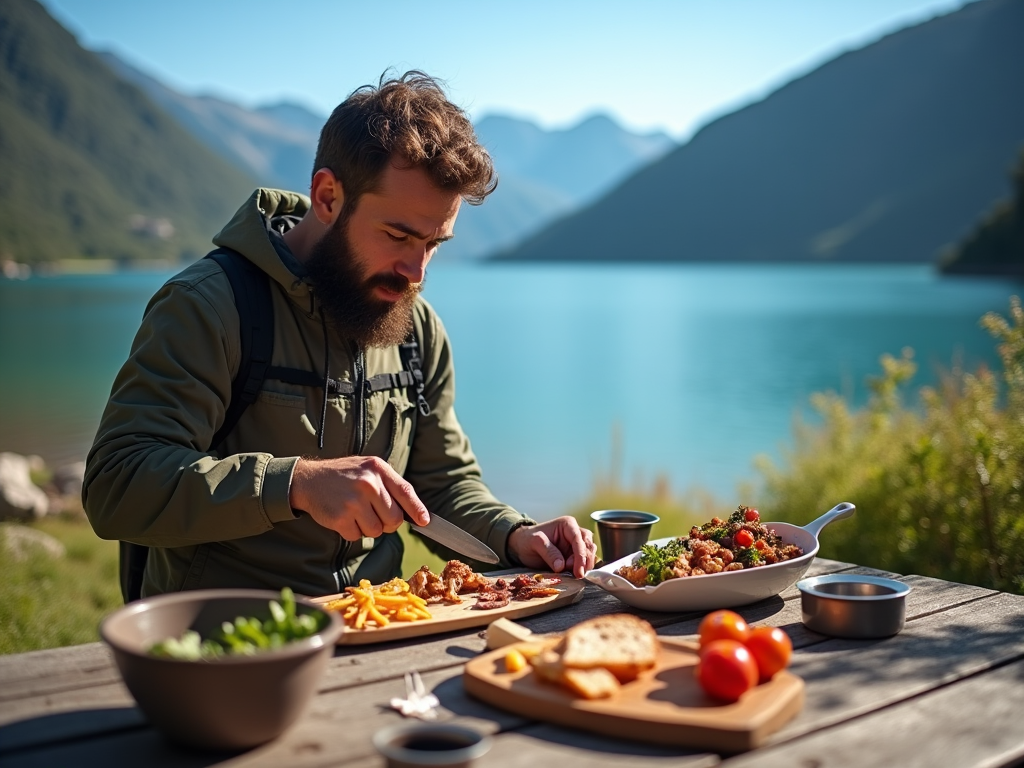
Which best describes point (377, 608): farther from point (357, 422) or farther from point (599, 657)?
point (357, 422)

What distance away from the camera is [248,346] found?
2.82 m

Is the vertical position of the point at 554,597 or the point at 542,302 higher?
the point at 542,302

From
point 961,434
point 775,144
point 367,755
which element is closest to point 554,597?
point 367,755

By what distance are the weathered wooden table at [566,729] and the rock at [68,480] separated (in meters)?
10.5

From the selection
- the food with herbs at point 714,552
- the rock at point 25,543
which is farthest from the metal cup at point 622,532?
the rock at point 25,543

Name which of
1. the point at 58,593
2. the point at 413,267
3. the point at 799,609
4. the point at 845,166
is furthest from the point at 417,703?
the point at 845,166

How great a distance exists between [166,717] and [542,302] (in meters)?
56.0

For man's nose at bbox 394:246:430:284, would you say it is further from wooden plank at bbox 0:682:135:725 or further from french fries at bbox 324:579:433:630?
wooden plank at bbox 0:682:135:725

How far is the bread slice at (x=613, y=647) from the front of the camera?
1783mm

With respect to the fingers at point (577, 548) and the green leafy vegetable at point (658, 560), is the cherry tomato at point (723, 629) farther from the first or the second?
the fingers at point (577, 548)

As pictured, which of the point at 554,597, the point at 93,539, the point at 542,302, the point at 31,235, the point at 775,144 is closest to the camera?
the point at 554,597

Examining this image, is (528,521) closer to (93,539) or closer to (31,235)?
(93,539)

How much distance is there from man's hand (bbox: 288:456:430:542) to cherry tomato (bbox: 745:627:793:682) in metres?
0.83

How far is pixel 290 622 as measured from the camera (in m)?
1.63
